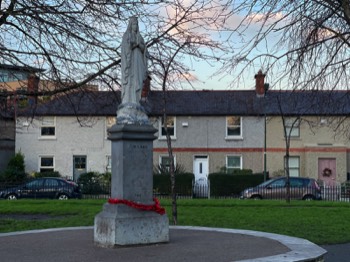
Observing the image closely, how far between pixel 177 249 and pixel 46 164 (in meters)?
35.5

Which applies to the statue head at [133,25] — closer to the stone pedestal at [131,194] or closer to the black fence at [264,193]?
the stone pedestal at [131,194]

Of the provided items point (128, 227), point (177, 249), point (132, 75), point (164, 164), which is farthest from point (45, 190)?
point (177, 249)

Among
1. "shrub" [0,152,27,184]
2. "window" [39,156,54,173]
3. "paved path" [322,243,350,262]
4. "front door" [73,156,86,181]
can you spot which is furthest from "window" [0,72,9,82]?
"window" [39,156,54,173]

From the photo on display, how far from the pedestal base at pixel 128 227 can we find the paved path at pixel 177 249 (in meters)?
0.19

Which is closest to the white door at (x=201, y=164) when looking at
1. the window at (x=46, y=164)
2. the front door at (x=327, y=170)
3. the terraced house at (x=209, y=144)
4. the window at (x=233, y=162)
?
the terraced house at (x=209, y=144)

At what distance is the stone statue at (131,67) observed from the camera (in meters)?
12.2

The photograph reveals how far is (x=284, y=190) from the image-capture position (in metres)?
33.1

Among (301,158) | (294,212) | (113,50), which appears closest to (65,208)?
(294,212)

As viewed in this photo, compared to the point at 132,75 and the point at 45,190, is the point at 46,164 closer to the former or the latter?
the point at 45,190

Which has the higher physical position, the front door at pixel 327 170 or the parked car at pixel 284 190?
the front door at pixel 327 170

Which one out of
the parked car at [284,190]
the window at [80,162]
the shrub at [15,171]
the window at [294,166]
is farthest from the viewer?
the window at [80,162]

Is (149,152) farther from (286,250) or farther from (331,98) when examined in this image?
(331,98)

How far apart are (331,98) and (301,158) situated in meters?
29.8

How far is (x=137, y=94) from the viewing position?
1226 centimetres
